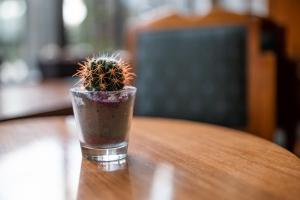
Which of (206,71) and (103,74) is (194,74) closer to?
(206,71)

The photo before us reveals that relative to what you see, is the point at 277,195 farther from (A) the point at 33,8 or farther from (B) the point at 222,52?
(A) the point at 33,8

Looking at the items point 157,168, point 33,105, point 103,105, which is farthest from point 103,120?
point 33,105

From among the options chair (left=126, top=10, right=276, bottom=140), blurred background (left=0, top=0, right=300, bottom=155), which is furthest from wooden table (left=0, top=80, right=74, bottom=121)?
chair (left=126, top=10, right=276, bottom=140)

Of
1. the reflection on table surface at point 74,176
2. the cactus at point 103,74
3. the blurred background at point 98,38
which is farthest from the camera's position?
the blurred background at point 98,38

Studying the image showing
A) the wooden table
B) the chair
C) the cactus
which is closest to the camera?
the cactus

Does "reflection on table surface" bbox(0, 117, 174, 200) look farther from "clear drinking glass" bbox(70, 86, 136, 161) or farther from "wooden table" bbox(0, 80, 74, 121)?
"wooden table" bbox(0, 80, 74, 121)

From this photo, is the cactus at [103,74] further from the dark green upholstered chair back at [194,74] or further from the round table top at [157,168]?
the dark green upholstered chair back at [194,74]

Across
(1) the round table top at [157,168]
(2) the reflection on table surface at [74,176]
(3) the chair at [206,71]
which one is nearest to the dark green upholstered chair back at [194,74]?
(3) the chair at [206,71]
